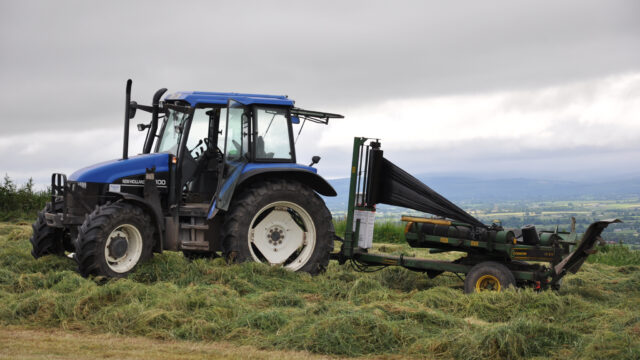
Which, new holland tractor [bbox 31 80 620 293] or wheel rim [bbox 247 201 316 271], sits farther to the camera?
wheel rim [bbox 247 201 316 271]

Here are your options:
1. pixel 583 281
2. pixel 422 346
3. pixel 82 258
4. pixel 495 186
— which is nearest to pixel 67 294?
pixel 82 258

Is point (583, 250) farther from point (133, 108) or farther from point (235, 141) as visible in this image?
point (133, 108)

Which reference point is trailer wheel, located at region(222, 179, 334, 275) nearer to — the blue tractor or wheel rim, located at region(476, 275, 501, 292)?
the blue tractor

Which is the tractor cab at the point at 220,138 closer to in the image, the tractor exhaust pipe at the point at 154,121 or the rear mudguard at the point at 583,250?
the tractor exhaust pipe at the point at 154,121

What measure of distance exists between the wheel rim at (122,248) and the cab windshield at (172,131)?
1.54 meters

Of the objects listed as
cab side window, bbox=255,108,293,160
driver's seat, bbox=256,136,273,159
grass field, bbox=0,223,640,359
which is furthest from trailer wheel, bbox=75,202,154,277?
cab side window, bbox=255,108,293,160

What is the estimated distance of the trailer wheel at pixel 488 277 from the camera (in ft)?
28.1

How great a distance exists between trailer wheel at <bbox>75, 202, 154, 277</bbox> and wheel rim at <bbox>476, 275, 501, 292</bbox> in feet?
14.8

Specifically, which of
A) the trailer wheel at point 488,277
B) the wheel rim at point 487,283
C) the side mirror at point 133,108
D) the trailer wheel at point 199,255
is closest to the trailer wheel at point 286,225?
the trailer wheel at point 199,255

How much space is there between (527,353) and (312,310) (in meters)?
2.21

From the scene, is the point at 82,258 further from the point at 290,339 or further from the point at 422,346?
the point at 422,346

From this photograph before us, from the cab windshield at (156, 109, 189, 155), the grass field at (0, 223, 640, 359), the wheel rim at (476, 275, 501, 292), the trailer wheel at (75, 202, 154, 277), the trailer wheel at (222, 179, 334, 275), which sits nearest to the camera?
the grass field at (0, 223, 640, 359)

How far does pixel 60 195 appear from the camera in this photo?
384 inches

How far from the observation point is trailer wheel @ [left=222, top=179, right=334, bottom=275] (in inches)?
369
